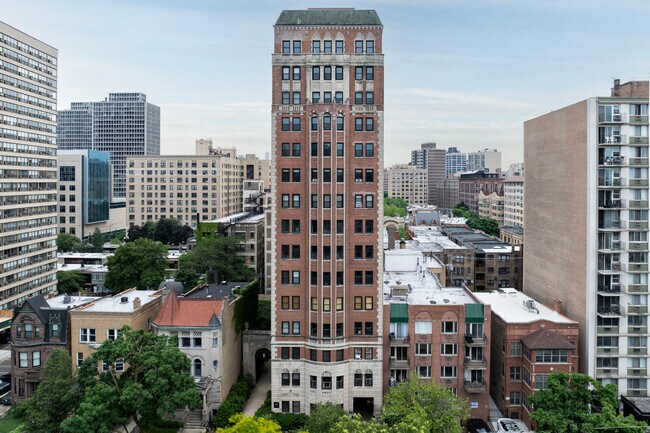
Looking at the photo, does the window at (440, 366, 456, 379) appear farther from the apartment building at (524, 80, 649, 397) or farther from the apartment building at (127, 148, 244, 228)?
the apartment building at (127, 148, 244, 228)

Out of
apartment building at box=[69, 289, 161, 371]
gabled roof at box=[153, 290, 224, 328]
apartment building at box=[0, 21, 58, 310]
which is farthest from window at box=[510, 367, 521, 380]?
apartment building at box=[0, 21, 58, 310]

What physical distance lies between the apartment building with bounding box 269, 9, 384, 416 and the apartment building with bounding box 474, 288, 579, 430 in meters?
15.4

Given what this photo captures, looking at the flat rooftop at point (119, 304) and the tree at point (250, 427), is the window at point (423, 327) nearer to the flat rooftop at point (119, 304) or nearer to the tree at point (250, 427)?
the tree at point (250, 427)

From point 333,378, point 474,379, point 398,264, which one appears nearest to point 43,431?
point 333,378

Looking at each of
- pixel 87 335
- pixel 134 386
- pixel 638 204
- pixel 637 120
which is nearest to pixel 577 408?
pixel 638 204

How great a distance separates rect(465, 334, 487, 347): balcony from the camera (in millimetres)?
61250

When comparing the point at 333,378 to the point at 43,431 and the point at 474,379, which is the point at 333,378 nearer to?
the point at 474,379

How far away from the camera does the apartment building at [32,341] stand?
63.1 metres

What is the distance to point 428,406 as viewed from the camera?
49750 mm

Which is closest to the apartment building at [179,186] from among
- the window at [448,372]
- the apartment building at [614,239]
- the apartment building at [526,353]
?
the apartment building at [526,353]

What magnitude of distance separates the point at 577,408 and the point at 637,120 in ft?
113

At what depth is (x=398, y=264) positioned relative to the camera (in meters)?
89.5

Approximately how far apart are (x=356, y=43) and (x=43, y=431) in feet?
170

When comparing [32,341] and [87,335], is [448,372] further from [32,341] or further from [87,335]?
[32,341]
